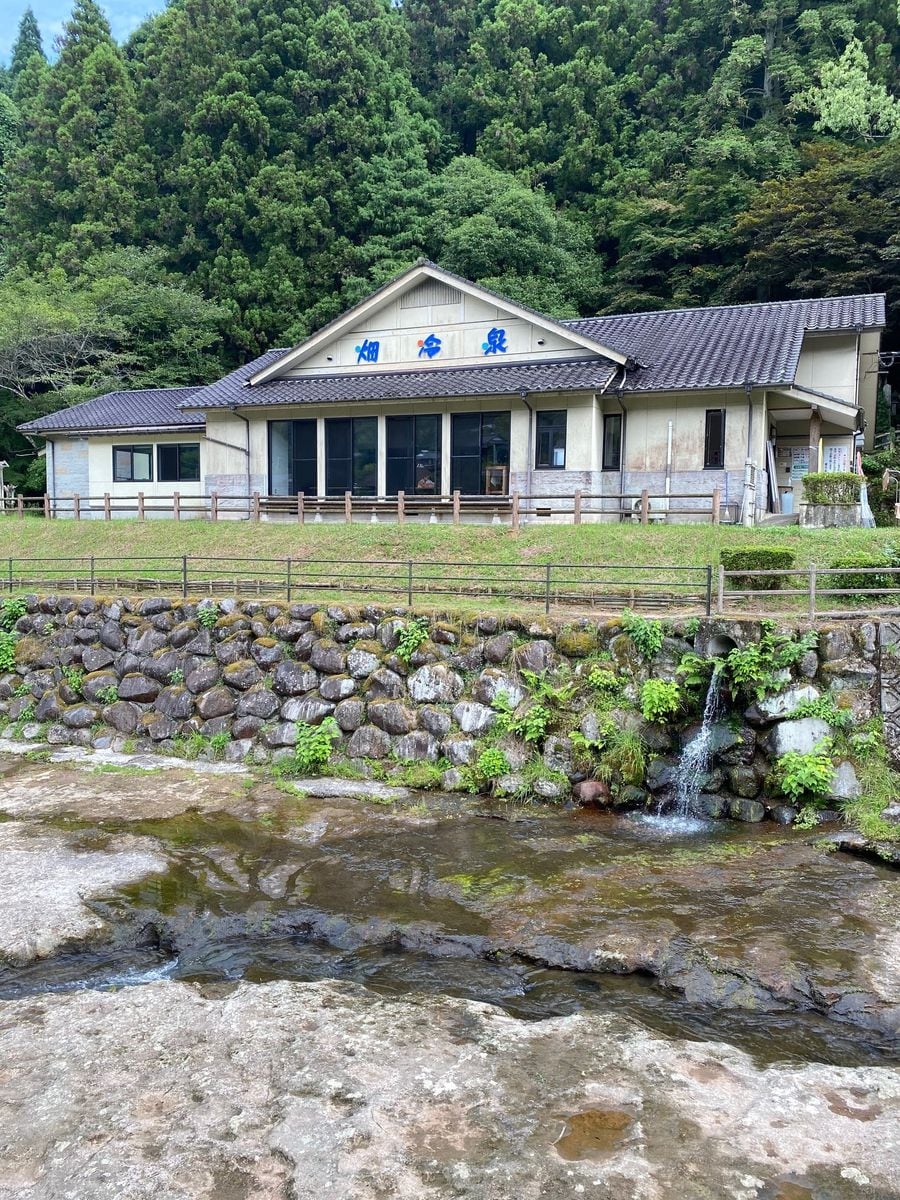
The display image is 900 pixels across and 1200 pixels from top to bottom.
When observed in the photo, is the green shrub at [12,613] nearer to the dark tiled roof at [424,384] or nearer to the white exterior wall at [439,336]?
the dark tiled roof at [424,384]

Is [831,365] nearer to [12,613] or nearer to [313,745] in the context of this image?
[313,745]

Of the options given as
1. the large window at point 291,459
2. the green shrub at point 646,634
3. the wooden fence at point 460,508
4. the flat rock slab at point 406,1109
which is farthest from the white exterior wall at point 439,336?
the flat rock slab at point 406,1109

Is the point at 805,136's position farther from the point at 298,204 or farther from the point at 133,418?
the point at 133,418

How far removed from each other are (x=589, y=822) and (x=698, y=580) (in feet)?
17.9

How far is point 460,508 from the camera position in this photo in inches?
795

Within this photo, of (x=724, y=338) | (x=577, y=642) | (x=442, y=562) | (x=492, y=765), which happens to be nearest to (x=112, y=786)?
(x=492, y=765)

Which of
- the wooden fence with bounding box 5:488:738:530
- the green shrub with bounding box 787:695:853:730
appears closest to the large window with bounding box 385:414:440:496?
the wooden fence with bounding box 5:488:738:530

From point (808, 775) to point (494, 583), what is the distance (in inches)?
252

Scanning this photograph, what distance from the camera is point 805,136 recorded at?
Answer: 40719 millimetres

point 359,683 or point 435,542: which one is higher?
point 435,542

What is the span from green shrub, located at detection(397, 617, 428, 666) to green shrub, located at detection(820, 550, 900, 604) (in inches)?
246

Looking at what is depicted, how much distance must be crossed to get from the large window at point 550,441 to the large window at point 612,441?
4.14ft

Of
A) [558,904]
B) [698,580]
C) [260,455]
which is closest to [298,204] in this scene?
[260,455]

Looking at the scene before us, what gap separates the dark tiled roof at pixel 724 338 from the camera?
19297 millimetres
